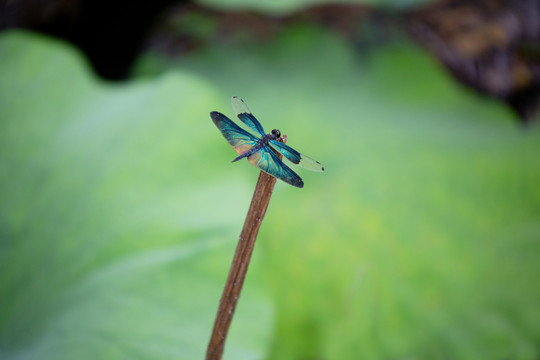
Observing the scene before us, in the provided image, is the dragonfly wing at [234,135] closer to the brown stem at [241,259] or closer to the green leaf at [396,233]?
the brown stem at [241,259]

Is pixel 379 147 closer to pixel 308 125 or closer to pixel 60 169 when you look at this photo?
pixel 308 125

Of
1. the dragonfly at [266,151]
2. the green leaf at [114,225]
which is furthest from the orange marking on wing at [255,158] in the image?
the green leaf at [114,225]

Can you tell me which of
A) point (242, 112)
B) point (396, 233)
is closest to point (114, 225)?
point (242, 112)

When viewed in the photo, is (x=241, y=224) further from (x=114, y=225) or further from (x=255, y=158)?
(x=255, y=158)

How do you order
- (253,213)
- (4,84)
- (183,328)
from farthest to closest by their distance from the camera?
1. (4,84)
2. (183,328)
3. (253,213)

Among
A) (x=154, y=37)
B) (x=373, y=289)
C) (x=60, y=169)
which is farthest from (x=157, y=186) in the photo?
(x=154, y=37)

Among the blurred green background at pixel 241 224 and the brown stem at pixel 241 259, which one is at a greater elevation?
the blurred green background at pixel 241 224

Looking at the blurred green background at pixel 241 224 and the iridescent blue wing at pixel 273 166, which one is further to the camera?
the blurred green background at pixel 241 224
